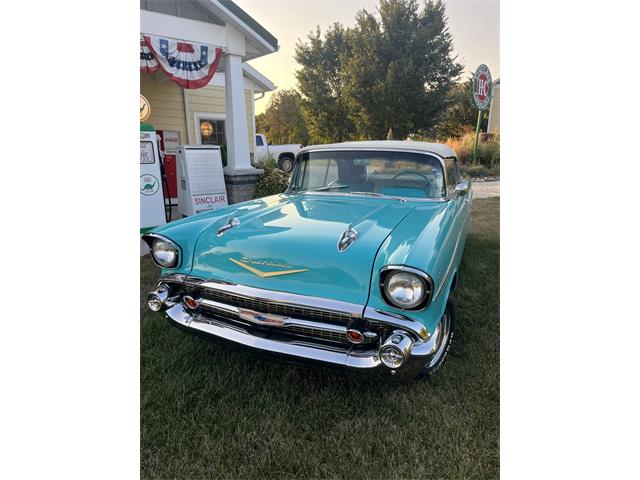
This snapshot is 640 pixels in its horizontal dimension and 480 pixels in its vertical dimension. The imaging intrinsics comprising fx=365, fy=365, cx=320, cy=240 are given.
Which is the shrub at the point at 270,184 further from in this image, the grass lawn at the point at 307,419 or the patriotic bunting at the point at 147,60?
the grass lawn at the point at 307,419

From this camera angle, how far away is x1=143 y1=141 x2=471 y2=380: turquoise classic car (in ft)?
5.17

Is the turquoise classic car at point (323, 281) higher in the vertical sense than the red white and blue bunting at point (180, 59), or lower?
lower

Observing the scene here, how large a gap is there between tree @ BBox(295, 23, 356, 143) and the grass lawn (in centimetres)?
434

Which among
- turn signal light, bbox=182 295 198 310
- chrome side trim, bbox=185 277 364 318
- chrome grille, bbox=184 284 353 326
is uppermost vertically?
chrome side trim, bbox=185 277 364 318

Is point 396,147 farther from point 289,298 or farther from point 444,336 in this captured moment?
point 289,298

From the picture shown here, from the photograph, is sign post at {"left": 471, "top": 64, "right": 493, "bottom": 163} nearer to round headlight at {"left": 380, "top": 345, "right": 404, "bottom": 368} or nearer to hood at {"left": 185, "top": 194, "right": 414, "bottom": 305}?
hood at {"left": 185, "top": 194, "right": 414, "bottom": 305}

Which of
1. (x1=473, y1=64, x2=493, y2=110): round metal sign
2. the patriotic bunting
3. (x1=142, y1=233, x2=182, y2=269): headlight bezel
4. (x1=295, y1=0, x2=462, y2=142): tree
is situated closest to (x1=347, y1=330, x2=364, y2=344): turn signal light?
(x1=142, y1=233, x2=182, y2=269): headlight bezel

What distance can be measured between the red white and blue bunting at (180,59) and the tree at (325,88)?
1.22 m

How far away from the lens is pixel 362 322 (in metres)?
1.63

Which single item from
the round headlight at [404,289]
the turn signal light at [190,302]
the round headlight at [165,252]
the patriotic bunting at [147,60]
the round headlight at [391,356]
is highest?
the patriotic bunting at [147,60]

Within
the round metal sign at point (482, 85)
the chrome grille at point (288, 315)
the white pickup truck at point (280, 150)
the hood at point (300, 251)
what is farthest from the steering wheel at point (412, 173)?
the white pickup truck at point (280, 150)

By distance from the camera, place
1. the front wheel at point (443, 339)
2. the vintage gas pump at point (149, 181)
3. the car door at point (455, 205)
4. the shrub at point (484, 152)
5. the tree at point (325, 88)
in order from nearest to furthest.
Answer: the front wheel at point (443, 339)
the car door at point (455, 205)
the shrub at point (484, 152)
the vintage gas pump at point (149, 181)
the tree at point (325, 88)

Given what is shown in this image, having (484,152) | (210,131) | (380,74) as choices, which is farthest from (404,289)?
(210,131)

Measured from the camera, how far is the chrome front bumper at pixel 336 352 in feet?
5.19
